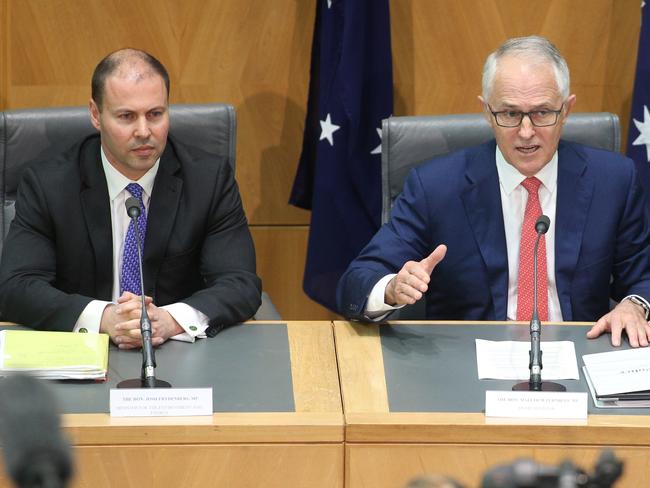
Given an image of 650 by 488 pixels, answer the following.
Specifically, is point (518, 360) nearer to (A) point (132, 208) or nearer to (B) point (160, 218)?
(A) point (132, 208)

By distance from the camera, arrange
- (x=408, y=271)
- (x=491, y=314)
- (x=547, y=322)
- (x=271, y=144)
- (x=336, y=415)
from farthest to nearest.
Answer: (x=271, y=144), (x=491, y=314), (x=547, y=322), (x=408, y=271), (x=336, y=415)

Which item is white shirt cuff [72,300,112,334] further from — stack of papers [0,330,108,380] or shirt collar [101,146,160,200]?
shirt collar [101,146,160,200]

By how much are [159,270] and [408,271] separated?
2.84 ft

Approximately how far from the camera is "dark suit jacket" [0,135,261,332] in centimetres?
312

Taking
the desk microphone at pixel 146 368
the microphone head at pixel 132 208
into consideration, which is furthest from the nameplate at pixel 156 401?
the microphone head at pixel 132 208

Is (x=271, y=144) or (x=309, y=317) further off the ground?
(x=271, y=144)

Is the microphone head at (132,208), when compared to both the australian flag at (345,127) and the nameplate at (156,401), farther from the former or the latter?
the australian flag at (345,127)

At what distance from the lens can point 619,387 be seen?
2.38 meters

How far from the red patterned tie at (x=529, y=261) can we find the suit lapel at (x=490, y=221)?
5 centimetres

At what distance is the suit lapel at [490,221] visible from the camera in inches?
122

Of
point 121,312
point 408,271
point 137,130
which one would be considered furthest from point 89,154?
point 408,271

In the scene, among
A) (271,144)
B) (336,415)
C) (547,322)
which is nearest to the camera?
(336,415)

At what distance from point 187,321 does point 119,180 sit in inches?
24.2

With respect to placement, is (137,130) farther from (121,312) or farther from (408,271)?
(408,271)
